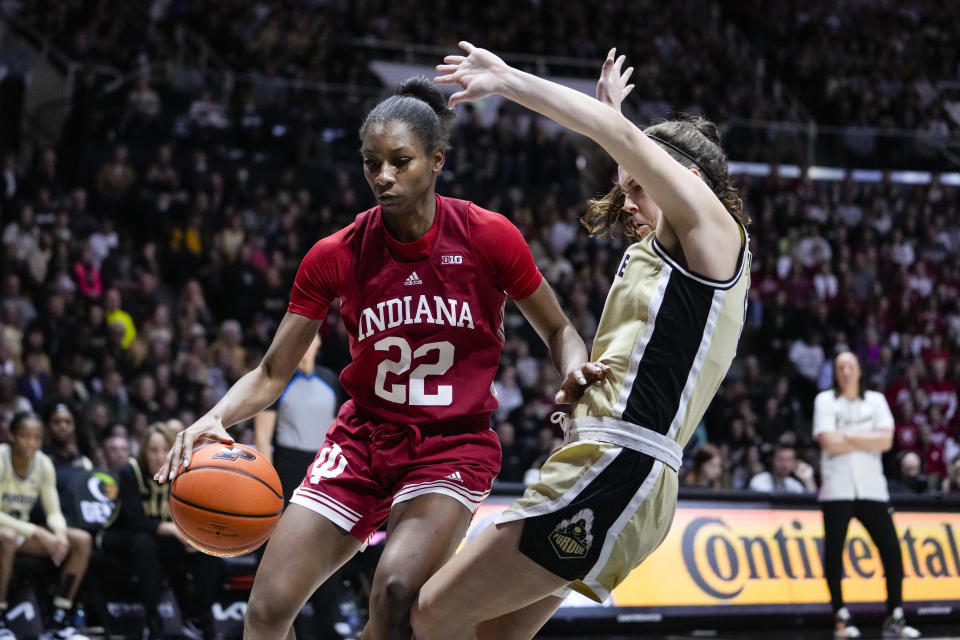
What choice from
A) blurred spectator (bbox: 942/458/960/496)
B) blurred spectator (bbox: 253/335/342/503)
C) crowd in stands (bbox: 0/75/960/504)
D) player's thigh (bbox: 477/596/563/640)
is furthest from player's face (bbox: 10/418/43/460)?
blurred spectator (bbox: 942/458/960/496)

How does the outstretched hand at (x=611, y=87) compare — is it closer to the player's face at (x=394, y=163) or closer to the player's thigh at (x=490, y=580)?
the player's face at (x=394, y=163)

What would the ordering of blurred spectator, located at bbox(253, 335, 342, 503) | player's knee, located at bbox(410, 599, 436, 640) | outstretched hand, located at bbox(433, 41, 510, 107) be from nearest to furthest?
outstretched hand, located at bbox(433, 41, 510, 107), player's knee, located at bbox(410, 599, 436, 640), blurred spectator, located at bbox(253, 335, 342, 503)

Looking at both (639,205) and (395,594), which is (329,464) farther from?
(639,205)

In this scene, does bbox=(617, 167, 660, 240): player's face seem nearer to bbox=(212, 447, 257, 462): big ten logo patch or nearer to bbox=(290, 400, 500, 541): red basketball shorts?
bbox=(290, 400, 500, 541): red basketball shorts

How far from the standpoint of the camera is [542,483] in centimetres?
316

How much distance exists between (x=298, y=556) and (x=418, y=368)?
0.68 metres

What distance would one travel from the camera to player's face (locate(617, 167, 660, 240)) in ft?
11.2

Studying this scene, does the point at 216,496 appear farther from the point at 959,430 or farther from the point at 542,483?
the point at 959,430

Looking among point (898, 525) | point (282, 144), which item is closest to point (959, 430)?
point (898, 525)

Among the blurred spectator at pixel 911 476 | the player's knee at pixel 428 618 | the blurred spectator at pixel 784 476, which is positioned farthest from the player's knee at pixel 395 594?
the blurred spectator at pixel 911 476

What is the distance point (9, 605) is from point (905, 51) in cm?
1920

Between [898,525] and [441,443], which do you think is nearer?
[441,443]

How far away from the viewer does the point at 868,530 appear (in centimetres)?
806

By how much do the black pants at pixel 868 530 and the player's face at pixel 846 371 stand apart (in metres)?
0.81
